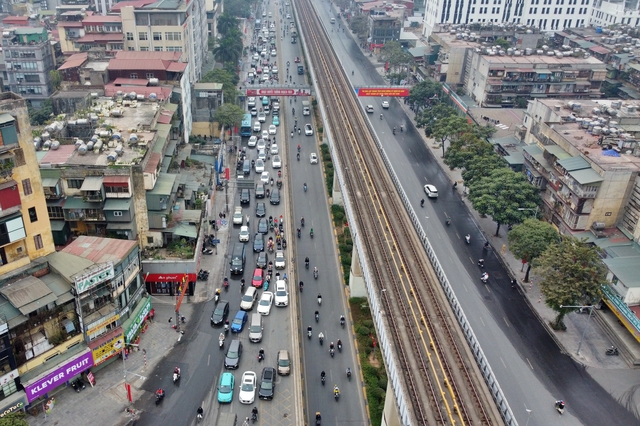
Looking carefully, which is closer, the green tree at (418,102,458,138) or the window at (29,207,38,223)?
the window at (29,207,38,223)

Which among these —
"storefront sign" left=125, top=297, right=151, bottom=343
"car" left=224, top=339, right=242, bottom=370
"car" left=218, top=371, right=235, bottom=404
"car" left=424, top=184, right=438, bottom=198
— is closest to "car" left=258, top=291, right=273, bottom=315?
"car" left=224, top=339, right=242, bottom=370

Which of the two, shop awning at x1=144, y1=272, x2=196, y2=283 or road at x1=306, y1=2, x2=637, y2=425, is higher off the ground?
shop awning at x1=144, y1=272, x2=196, y2=283

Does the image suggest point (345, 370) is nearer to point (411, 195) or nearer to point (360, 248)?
point (360, 248)

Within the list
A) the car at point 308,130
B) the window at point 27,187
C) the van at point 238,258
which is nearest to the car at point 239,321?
the van at point 238,258

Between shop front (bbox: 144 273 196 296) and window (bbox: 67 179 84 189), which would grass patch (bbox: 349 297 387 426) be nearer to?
shop front (bbox: 144 273 196 296)

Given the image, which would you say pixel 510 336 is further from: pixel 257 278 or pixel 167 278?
pixel 167 278

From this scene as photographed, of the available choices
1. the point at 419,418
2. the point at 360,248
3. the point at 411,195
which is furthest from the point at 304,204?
the point at 419,418

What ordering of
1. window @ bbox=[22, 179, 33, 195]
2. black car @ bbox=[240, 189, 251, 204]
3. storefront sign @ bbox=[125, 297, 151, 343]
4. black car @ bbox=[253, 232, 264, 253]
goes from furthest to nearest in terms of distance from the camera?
black car @ bbox=[240, 189, 251, 204]
black car @ bbox=[253, 232, 264, 253]
storefront sign @ bbox=[125, 297, 151, 343]
window @ bbox=[22, 179, 33, 195]
